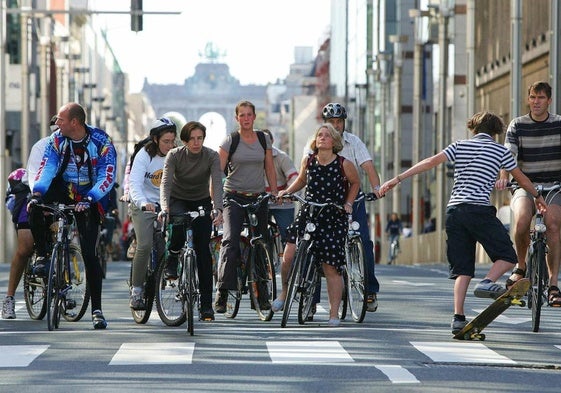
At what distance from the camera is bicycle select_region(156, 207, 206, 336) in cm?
1494

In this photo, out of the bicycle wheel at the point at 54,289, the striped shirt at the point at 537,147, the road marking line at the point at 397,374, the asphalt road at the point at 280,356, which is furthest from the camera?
the striped shirt at the point at 537,147

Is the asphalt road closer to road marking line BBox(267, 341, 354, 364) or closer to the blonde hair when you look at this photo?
road marking line BBox(267, 341, 354, 364)

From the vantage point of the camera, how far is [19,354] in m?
13.0

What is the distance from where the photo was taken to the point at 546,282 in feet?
49.9

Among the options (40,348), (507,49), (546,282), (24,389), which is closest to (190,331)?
(40,348)

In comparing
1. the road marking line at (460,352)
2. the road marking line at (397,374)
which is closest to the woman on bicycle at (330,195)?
the road marking line at (460,352)

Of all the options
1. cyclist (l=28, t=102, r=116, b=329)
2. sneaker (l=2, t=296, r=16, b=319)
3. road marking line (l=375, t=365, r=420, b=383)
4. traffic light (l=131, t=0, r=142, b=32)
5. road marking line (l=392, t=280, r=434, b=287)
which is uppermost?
traffic light (l=131, t=0, r=142, b=32)

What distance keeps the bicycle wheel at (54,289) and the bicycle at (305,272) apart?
177cm

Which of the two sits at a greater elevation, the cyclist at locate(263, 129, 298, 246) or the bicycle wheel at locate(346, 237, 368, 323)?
the cyclist at locate(263, 129, 298, 246)

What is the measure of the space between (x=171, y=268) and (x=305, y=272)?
1.07 m

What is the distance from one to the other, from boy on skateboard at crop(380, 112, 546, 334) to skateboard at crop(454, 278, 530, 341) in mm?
352

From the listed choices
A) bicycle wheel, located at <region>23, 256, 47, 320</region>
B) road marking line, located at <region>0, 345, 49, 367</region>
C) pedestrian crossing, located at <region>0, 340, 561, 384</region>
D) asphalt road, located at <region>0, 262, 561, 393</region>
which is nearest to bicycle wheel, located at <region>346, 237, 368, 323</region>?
asphalt road, located at <region>0, 262, 561, 393</region>

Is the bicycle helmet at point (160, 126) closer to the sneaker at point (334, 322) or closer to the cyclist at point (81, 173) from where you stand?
the cyclist at point (81, 173)

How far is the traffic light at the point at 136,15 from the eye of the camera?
35406 mm
